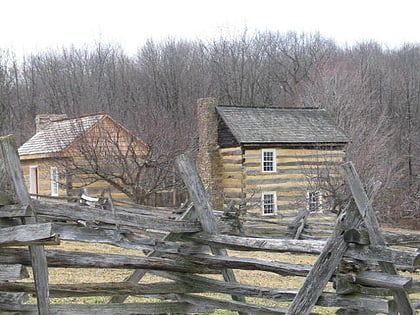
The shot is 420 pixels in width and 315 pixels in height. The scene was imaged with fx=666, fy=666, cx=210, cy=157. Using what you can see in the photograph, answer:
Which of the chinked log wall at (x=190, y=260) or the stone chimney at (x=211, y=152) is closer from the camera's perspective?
the chinked log wall at (x=190, y=260)

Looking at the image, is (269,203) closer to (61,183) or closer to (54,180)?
(61,183)

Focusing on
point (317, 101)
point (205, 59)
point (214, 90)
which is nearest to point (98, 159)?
point (317, 101)

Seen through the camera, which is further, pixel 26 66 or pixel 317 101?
pixel 26 66

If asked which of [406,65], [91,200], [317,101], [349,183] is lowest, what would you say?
[91,200]

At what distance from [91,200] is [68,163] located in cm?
685

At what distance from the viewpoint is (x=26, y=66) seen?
162ft

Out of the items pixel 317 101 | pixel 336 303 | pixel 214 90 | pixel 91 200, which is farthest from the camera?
pixel 214 90

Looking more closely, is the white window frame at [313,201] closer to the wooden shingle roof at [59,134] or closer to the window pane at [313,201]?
the window pane at [313,201]

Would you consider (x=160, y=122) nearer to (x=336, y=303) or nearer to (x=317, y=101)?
(x=317, y=101)

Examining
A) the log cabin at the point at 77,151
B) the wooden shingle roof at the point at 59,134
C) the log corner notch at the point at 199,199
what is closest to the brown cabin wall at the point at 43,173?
the log cabin at the point at 77,151

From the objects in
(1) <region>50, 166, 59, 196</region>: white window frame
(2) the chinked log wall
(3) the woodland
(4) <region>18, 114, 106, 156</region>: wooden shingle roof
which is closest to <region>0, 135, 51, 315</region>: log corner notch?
(2) the chinked log wall

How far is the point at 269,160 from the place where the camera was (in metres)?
25.5

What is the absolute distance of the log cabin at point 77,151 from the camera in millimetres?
23469

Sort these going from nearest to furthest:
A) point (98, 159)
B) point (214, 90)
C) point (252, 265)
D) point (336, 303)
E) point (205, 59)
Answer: point (336, 303)
point (252, 265)
point (98, 159)
point (214, 90)
point (205, 59)
